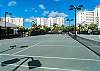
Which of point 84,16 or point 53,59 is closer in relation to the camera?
point 53,59

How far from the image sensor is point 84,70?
408 inches

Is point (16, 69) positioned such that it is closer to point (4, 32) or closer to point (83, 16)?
point (4, 32)

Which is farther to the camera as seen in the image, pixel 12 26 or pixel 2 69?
pixel 12 26

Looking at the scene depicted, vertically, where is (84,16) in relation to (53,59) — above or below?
above

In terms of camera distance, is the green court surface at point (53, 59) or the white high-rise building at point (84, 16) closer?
the green court surface at point (53, 59)

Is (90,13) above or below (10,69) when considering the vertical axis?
above

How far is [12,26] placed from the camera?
3317 inches

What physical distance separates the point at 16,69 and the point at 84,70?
303 centimetres

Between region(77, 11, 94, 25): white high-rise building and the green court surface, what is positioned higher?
region(77, 11, 94, 25): white high-rise building

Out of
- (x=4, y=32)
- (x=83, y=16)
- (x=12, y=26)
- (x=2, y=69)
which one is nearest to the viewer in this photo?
(x=2, y=69)

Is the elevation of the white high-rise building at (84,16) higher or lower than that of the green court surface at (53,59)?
higher

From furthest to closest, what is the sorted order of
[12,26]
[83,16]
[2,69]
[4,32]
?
[83,16] → [12,26] → [4,32] → [2,69]

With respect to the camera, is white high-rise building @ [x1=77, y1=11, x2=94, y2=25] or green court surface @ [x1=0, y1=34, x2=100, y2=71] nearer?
green court surface @ [x1=0, y1=34, x2=100, y2=71]

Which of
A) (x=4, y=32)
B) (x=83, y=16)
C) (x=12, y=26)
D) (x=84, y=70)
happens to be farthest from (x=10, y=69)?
(x=83, y=16)
